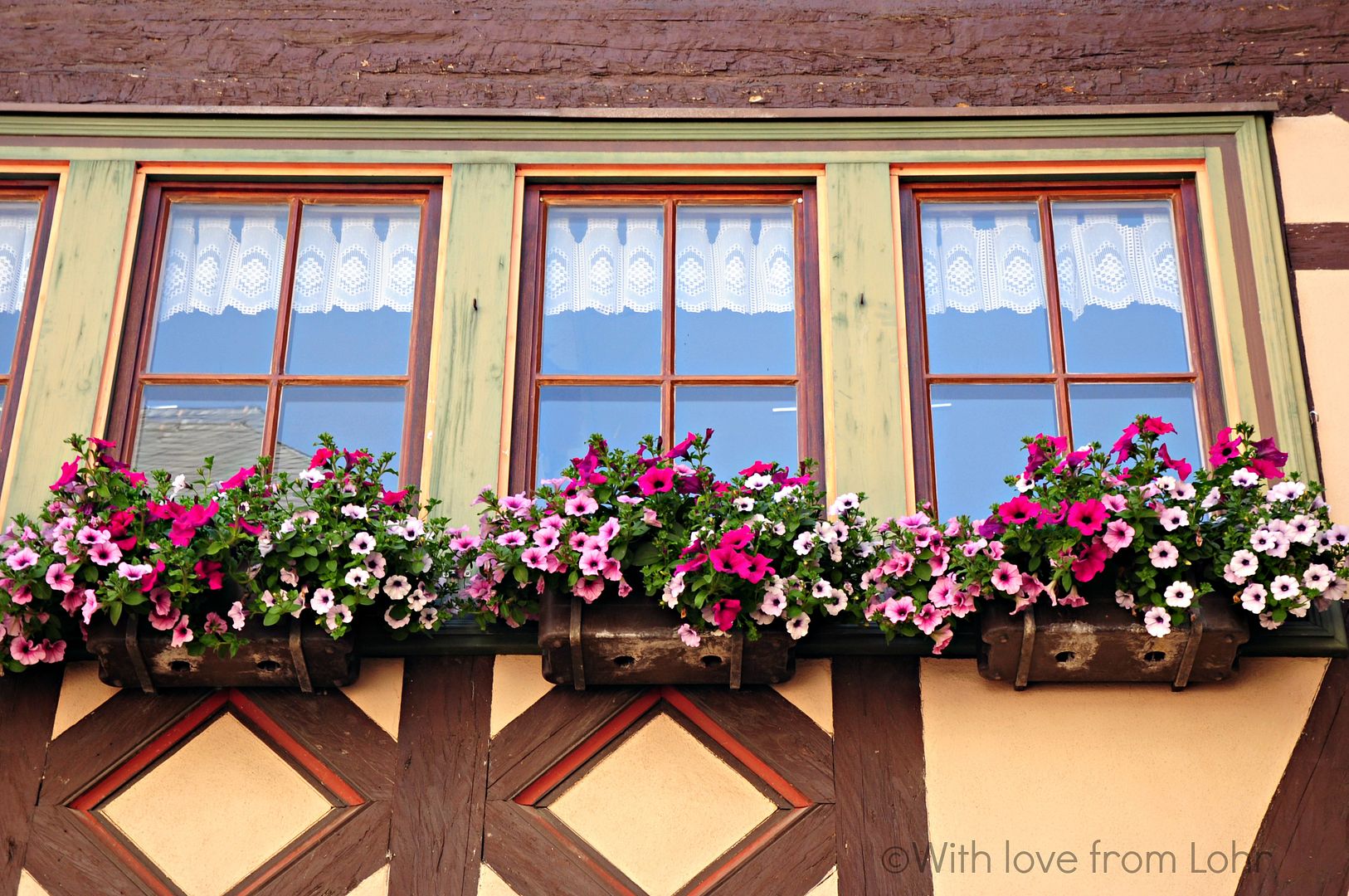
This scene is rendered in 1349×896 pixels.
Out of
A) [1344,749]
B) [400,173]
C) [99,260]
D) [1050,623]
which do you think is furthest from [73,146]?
[1344,749]

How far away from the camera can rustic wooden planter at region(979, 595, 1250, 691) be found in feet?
13.9

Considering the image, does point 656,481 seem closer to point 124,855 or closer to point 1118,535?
point 1118,535

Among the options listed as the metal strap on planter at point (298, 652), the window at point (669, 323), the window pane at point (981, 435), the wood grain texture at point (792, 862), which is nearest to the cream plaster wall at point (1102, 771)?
the wood grain texture at point (792, 862)

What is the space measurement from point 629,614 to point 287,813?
95 cm

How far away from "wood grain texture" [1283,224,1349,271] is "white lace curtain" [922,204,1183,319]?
320 millimetres

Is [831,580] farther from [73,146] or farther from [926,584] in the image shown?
[73,146]

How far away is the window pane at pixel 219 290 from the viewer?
16.7 ft

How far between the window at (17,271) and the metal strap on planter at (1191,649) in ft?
10.1

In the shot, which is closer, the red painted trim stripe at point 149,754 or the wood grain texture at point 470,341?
the red painted trim stripe at point 149,754

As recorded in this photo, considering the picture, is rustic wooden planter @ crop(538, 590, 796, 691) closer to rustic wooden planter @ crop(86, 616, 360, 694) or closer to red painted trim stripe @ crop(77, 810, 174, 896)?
rustic wooden planter @ crop(86, 616, 360, 694)

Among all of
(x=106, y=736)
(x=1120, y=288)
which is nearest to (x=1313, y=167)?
(x=1120, y=288)

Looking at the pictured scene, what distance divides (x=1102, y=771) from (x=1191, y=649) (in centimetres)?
36

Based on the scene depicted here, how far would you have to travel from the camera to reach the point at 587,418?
5.00 m

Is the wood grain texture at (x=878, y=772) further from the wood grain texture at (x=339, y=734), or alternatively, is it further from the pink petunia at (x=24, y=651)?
the pink petunia at (x=24, y=651)
